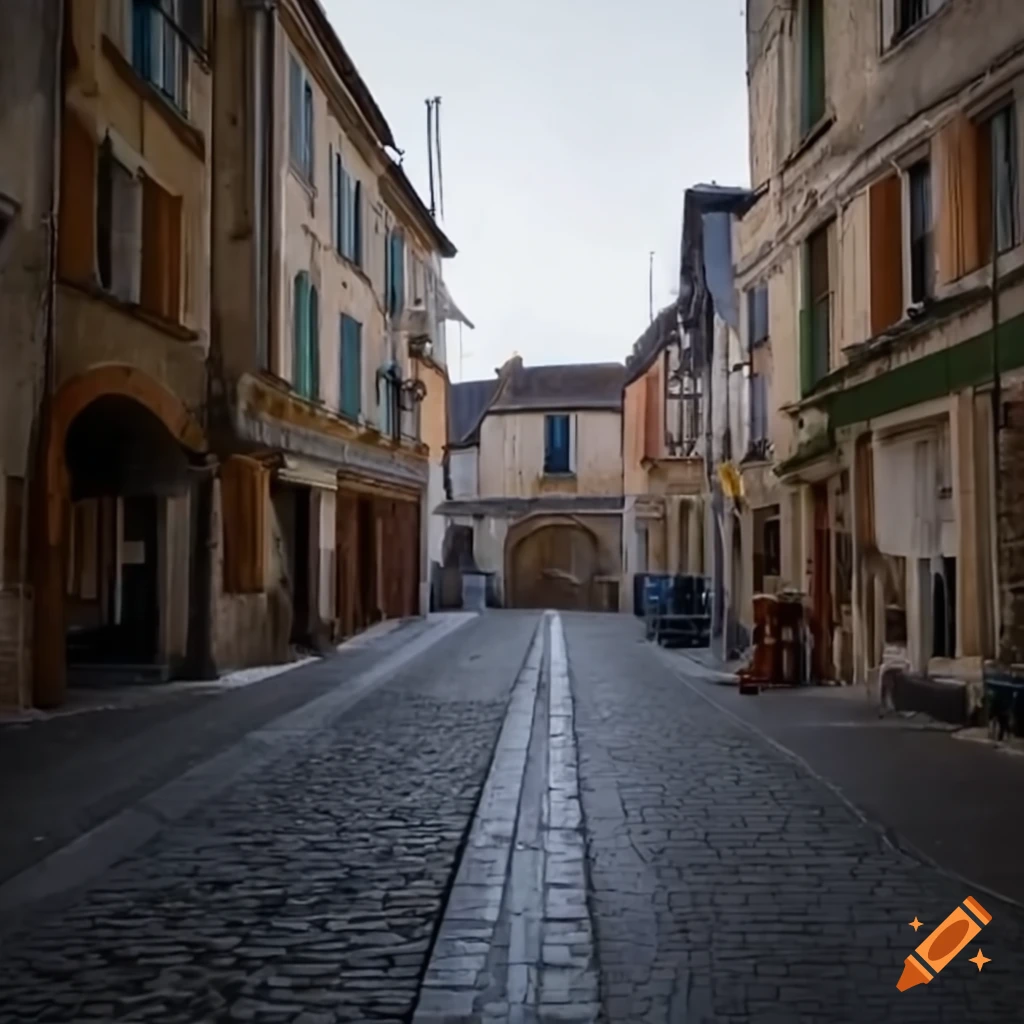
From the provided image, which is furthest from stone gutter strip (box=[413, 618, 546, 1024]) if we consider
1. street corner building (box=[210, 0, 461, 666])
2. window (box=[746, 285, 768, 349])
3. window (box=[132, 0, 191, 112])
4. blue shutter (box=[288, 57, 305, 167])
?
blue shutter (box=[288, 57, 305, 167])

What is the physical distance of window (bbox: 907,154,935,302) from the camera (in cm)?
1309

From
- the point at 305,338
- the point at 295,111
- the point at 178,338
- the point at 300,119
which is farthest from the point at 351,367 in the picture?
the point at 178,338

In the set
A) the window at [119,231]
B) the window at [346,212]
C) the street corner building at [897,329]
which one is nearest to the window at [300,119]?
the window at [346,212]

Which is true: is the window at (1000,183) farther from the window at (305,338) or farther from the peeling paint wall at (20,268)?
the window at (305,338)

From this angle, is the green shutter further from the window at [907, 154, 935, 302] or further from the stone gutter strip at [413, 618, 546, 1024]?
the stone gutter strip at [413, 618, 546, 1024]

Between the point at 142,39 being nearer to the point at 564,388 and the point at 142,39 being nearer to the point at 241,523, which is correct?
→ the point at 241,523

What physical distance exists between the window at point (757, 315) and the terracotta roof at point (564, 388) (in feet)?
82.1

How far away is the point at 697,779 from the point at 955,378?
4.57 metres

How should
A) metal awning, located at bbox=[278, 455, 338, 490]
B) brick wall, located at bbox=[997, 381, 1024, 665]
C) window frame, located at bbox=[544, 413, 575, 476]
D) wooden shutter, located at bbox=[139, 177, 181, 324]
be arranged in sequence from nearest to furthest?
brick wall, located at bbox=[997, 381, 1024, 665], wooden shutter, located at bbox=[139, 177, 181, 324], metal awning, located at bbox=[278, 455, 338, 490], window frame, located at bbox=[544, 413, 575, 476]

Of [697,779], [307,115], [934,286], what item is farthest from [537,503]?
[697,779]

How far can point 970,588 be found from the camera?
11.6 meters

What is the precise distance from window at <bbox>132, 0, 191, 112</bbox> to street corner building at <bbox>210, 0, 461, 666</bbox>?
116cm

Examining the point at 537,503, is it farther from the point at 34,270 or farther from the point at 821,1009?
the point at 821,1009

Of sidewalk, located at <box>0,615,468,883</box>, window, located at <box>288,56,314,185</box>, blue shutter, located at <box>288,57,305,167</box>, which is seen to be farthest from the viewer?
window, located at <box>288,56,314,185</box>
